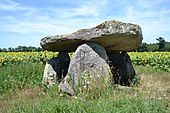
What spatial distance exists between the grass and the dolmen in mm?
466

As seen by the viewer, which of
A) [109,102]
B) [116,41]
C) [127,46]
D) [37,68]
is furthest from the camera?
[37,68]

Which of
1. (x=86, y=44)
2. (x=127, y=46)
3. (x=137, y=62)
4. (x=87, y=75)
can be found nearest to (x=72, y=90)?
(x=87, y=75)

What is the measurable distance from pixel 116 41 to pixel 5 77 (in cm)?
357

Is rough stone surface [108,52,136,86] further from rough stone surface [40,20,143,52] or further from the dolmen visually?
rough stone surface [40,20,143,52]

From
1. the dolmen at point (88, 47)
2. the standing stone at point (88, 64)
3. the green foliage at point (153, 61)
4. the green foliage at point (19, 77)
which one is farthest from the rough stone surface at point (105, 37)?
the green foliage at point (153, 61)

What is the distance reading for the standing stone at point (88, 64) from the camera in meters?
7.45

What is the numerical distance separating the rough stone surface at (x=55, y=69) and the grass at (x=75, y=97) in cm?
33

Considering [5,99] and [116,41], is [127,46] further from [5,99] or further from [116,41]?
[5,99]

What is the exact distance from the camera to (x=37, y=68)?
31.8 feet

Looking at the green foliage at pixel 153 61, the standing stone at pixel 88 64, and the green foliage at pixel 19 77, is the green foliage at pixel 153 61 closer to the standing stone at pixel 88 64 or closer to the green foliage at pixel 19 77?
the standing stone at pixel 88 64

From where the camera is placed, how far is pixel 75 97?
20.0 ft

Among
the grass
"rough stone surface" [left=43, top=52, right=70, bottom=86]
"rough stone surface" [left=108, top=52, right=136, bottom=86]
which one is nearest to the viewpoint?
the grass

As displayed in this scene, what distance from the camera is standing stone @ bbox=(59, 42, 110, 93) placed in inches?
293

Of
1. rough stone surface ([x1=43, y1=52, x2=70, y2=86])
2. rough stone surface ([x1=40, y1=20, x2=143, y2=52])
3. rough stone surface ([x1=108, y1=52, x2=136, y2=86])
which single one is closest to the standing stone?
rough stone surface ([x1=40, y1=20, x2=143, y2=52])
